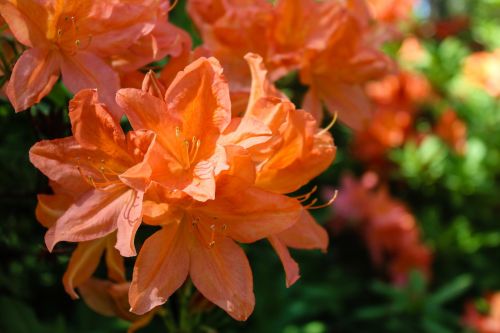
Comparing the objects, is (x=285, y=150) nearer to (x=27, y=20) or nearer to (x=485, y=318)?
(x=27, y=20)

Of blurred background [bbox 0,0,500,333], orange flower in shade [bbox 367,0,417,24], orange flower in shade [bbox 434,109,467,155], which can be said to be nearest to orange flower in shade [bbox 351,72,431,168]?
blurred background [bbox 0,0,500,333]

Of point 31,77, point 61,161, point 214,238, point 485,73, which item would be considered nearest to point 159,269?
point 214,238

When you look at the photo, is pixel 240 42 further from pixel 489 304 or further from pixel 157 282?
pixel 489 304

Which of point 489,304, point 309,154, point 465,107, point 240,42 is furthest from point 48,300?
point 465,107

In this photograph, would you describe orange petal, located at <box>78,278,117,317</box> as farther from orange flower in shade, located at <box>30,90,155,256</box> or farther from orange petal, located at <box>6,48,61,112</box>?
orange petal, located at <box>6,48,61,112</box>

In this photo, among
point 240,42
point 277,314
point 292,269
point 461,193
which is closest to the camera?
point 292,269

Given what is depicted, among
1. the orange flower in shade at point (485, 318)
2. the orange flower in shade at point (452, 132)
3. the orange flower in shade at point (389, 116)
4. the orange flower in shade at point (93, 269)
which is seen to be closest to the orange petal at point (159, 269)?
the orange flower in shade at point (93, 269)

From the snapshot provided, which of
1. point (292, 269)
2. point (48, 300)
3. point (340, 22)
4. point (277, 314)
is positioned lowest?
point (277, 314)
